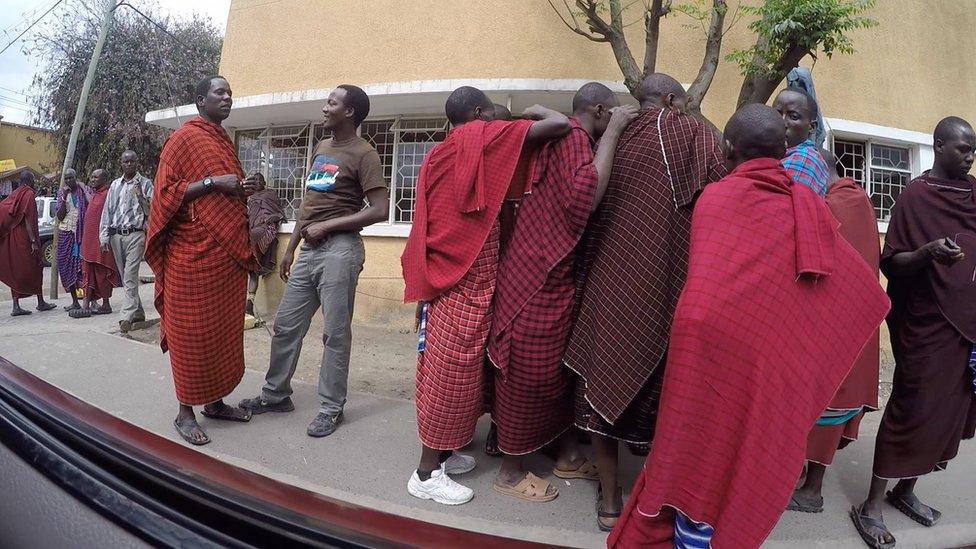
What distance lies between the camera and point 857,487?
119 inches

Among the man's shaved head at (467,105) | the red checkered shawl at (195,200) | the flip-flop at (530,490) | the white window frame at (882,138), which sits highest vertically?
the white window frame at (882,138)

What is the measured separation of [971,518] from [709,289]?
229 centimetres

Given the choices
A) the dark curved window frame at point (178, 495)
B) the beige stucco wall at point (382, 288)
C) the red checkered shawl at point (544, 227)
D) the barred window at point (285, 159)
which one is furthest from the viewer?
the barred window at point (285, 159)

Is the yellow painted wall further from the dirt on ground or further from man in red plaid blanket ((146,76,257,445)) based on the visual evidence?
man in red plaid blanket ((146,76,257,445))

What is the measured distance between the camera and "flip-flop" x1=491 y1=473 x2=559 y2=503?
2589 millimetres

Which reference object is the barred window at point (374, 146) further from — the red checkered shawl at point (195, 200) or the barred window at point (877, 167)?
the barred window at point (877, 167)

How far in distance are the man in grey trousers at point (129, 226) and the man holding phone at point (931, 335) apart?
6.09 metres

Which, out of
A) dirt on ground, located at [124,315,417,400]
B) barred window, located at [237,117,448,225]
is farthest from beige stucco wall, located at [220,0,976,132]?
dirt on ground, located at [124,315,417,400]

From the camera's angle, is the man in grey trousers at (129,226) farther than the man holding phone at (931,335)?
Yes

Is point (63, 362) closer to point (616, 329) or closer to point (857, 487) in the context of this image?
point (616, 329)

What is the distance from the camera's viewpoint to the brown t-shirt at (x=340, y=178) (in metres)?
3.21

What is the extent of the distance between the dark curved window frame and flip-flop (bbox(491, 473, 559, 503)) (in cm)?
183

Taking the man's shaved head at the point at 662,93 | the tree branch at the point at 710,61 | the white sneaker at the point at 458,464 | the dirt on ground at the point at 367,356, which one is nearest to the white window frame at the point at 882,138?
the tree branch at the point at 710,61

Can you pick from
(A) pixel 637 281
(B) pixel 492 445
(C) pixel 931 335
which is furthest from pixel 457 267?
(C) pixel 931 335
